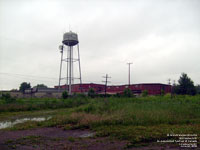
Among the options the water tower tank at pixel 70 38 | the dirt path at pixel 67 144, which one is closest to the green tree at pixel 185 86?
the water tower tank at pixel 70 38

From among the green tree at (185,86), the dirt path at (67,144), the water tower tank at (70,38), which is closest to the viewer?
the dirt path at (67,144)

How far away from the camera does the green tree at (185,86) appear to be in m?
40.3

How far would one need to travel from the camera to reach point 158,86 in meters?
51.4

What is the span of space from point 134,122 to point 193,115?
4.13 meters

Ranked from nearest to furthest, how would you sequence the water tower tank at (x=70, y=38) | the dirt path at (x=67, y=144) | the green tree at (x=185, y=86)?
the dirt path at (x=67, y=144)
the water tower tank at (x=70, y=38)
the green tree at (x=185, y=86)

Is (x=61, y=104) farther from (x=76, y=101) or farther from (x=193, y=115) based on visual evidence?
(x=193, y=115)

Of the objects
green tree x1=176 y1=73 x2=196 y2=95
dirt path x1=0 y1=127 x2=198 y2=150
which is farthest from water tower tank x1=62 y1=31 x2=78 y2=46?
dirt path x1=0 y1=127 x2=198 y2=150

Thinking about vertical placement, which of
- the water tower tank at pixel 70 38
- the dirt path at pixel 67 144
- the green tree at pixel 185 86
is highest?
the water tower tank at pixel 70 38

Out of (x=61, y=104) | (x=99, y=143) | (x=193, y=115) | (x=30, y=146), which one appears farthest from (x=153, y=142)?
(x=61, y=104)

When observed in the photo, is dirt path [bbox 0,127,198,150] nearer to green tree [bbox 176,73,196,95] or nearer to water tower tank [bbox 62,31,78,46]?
water tower tank [bbox 62,31,78,46]

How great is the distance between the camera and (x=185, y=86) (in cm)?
4081

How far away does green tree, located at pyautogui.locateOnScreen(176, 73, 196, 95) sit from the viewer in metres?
40.3

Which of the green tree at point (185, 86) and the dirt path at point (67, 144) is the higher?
the green tree at point (185, 86)

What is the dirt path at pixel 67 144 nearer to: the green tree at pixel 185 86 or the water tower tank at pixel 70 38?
the water tower tank at pixel 70 38
